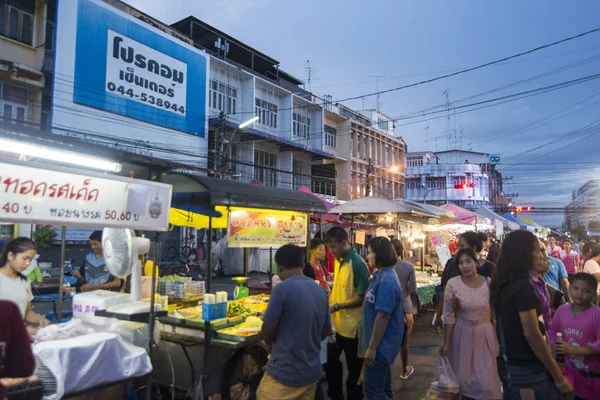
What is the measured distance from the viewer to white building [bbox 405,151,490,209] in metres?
55.2

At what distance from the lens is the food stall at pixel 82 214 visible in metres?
2.76

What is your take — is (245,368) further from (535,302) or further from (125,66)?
(125,66)

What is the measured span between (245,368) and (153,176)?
7.97 feet

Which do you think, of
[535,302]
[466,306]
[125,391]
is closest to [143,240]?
[125,391]

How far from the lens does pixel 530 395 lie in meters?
2.72

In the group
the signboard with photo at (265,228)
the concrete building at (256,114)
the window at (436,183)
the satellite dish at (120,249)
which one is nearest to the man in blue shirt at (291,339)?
the satellite dish at (120,249)

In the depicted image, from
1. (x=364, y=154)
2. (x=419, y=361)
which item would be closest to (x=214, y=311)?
(x=419, y=361)

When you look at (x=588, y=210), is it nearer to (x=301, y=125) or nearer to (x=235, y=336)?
(x=301, y=125)

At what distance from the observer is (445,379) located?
384cm

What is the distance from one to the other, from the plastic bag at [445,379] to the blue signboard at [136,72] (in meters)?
16.4

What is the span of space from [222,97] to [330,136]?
11.5m

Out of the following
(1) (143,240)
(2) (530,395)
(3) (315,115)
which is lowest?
(2) (530,395)

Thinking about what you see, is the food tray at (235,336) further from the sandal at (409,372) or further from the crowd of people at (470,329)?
the sandal at (409,372)

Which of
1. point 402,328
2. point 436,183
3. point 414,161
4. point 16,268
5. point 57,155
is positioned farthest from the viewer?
point 414,161
